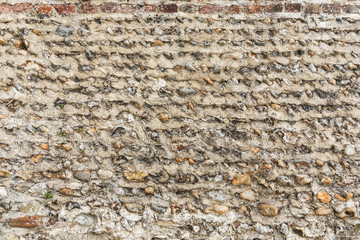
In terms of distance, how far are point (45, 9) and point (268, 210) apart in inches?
79.1

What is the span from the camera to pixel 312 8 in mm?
1910

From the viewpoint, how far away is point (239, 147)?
1.86 meters

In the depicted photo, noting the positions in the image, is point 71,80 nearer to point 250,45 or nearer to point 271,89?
point 250,45

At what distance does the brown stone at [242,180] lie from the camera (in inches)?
71.9

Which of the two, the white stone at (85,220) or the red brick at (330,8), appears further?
the red brick at (330,8)

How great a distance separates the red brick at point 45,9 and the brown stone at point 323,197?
86.1 inches

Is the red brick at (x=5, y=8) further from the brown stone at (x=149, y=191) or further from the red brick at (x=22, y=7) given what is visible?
the brown stone at (x=149, y=191)

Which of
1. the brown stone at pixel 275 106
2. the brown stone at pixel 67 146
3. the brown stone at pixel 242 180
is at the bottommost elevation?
the brown stone at pixel 242 180

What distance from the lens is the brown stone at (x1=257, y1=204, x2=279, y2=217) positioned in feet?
5.90

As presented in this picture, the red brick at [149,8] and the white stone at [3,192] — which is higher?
the red brick at [149,8]

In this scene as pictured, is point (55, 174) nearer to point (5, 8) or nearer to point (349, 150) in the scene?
point (5, 8)

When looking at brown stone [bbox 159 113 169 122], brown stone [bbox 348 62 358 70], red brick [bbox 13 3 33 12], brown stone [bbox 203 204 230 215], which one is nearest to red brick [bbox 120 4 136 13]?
red brick [bbox 13 3 33 12]

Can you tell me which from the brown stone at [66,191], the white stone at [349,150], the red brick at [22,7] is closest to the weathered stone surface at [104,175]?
the brown stone at [66,191]

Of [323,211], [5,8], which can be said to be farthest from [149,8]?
[323,211]
